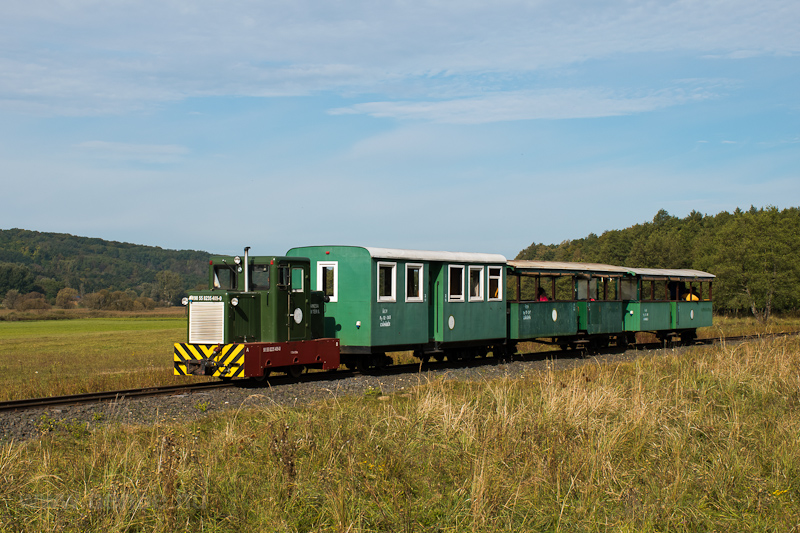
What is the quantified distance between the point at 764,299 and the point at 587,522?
62.1 m

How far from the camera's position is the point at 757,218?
60.5 meters

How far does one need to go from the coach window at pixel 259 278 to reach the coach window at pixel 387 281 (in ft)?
9.57

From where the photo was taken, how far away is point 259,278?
49.7 ft

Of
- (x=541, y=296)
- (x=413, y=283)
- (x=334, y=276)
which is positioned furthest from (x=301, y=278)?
(x=541, y=296)

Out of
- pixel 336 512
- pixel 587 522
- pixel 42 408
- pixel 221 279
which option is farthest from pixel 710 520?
pixel 221 279

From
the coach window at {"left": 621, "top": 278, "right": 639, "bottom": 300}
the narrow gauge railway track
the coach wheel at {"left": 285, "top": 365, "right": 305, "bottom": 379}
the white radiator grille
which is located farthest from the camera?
the coach window at {"left": 621, "top": 278, "right": 639, "bottom": 300}

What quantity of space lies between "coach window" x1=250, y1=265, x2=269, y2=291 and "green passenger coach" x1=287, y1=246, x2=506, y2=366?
1976mm

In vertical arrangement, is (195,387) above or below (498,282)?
below

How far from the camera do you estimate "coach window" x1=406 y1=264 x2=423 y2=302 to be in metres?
17.4

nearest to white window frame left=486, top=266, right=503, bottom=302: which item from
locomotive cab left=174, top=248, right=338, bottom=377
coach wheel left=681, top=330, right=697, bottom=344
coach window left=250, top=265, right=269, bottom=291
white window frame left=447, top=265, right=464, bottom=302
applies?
white window frame left=447, top=265, right=464, bottom=302

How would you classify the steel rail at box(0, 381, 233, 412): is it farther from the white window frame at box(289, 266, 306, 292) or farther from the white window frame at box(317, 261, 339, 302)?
the white window frame at box(317, 261, 339, 302)

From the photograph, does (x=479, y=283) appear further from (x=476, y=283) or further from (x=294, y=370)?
(x=294, y=370)

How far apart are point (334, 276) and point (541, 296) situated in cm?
794

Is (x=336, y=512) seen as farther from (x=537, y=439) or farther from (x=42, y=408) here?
(x=42, y=408)
